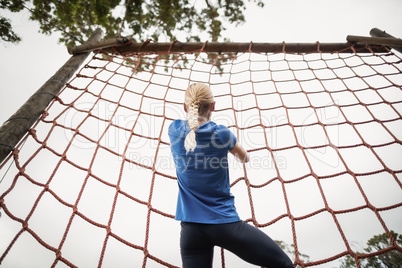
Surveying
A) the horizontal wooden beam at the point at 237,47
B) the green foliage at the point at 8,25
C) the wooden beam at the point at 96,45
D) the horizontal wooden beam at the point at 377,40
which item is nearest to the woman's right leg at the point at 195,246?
the wooden beam at the point at 96,45

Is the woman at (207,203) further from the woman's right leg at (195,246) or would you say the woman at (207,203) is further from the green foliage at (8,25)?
the green foliage at (8,25)

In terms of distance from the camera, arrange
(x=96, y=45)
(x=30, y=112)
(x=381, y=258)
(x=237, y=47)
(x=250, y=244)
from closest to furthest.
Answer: (x=250, y=244) < (x=30, y=112) < (x=96, y=45) < (x=237, y=47) < (x=381, y=258)

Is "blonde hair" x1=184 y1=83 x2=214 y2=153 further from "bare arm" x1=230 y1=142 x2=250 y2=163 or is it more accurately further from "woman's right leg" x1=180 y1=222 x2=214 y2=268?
"woman's right leg" x1=180 y1=222 x2=214 y2=268


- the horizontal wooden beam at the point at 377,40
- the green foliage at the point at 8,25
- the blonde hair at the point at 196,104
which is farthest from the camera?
the green foliage at the point at 8,25

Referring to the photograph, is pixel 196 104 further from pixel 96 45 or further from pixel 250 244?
pixel 96 45

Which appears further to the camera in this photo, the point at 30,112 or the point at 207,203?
the point at 30,112

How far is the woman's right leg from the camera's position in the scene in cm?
83

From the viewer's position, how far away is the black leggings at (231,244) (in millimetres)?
769

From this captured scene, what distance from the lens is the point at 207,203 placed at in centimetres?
84

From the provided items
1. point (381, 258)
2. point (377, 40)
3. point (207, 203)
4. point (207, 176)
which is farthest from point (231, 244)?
point (381, 258)

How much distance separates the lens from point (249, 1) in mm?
3291

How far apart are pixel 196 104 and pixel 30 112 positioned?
1.23 metres

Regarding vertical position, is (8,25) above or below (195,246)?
above

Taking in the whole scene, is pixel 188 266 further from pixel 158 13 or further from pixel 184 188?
pixel 158 13
